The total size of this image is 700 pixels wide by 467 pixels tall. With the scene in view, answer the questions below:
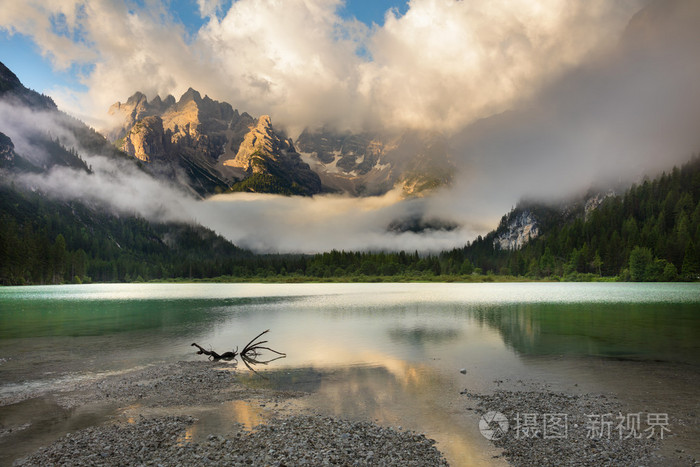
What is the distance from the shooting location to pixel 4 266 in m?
186

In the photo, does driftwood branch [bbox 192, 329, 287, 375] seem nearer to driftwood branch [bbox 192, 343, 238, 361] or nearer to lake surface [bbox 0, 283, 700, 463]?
driftwood branch [bbox 192, 343, 238, 361]

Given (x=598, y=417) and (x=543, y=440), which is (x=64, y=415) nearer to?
(x=543, y=440)

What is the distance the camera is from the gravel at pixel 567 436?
1384 cm

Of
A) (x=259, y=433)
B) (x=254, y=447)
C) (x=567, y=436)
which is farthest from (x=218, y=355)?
(x=567, y=436)

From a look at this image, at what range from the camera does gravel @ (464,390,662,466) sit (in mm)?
13844

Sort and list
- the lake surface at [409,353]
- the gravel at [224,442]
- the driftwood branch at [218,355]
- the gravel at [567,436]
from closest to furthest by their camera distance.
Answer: the gravel at [567,436] < the gravel at [224,442] < the lake surface at [409,353] < the driftwood branch at [218,355]

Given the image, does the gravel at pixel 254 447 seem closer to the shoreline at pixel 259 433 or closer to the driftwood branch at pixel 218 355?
the shoreline at pixel 259 433

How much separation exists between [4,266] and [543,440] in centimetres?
23557

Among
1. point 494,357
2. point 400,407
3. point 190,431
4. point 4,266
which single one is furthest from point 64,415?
point 4,266

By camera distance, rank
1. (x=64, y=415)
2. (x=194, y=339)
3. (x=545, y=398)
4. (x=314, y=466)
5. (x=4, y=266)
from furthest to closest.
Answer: (x=4, y=266) < (x=194, y=339) < (x=545, y=398) < (x=64, y=415) < (x=314, y=466)

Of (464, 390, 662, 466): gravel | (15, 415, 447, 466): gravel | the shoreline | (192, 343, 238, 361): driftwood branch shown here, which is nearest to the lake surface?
(192, 343, 238, 361): driftwood branch

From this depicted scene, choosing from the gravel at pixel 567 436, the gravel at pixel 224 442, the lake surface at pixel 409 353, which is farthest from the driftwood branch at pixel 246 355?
the gravel at pixel 567 436

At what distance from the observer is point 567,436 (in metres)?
15.7

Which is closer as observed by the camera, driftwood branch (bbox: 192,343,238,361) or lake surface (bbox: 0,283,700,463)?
lake surface (bbox: 0,283,700,463)
